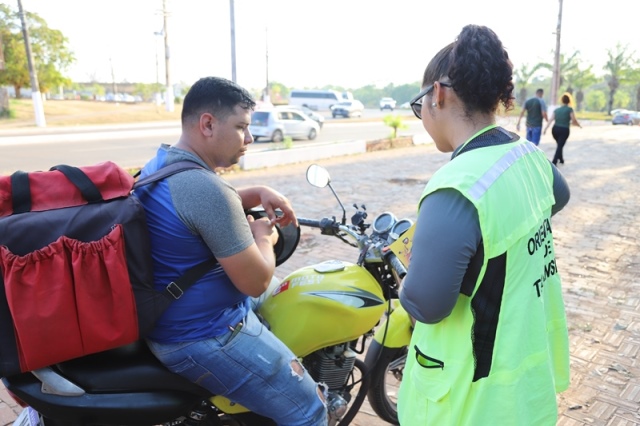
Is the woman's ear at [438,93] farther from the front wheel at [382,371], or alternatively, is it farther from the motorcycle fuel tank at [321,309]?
the front wheel at [382,371]

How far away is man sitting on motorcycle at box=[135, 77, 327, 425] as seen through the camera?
1672 millimetres

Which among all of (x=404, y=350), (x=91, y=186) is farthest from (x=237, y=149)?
(x=404, y=350)

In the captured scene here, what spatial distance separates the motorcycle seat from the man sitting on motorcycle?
2.0 inches

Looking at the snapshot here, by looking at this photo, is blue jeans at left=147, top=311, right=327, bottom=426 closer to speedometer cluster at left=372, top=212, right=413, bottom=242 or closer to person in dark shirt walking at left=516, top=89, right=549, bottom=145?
speedometer cluster at left=372, top=212, right=413, bottom=242

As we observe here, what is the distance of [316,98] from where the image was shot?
5534 centimetres

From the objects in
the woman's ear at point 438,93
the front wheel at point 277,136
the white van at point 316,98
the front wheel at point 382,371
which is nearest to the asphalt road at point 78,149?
the front wheel at point 277,136

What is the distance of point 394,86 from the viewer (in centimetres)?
10519

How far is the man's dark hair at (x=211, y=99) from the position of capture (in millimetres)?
1839

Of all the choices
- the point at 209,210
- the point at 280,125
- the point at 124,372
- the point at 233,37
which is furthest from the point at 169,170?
the point at 280,125

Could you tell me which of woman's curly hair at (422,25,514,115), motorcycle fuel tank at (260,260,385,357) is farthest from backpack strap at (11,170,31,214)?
woman's curly hair at (422,25,514,115)

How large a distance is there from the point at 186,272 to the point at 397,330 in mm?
1115

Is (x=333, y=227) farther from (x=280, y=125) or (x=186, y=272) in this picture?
(x=280, y=125)

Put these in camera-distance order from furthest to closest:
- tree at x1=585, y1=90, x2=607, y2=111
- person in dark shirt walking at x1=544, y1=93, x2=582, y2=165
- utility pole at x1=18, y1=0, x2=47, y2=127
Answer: tree at x1=585, y1=90, x2=607, y2=111, utility pole at x1=18, y1=0, x2=47, y2=127, person in dark shirt walking at x1=544, y1=93, x2=582, y2=165

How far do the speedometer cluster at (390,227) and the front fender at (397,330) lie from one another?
1.17 ft
